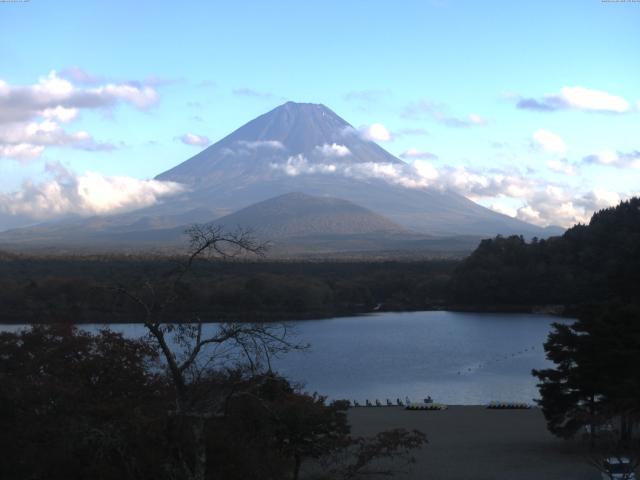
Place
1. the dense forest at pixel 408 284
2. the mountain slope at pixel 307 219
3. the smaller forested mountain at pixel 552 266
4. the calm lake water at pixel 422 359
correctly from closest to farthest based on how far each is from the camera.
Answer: the calm lake water at pixel 422 359
the dense forest at pixel 408 284
the smaller forested mountain at pixel 552 266
the mountain slope at pixel 307 219

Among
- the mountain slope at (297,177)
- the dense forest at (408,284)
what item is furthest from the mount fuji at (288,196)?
the dense forest at (408,284)

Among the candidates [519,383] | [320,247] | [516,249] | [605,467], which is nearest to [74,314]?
[519,383]

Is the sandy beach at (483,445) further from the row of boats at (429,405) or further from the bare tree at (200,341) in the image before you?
the bare tree at (200,341)

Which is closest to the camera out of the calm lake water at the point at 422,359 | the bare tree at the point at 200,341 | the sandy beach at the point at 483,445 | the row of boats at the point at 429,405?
the bare tree at the point at 200,341

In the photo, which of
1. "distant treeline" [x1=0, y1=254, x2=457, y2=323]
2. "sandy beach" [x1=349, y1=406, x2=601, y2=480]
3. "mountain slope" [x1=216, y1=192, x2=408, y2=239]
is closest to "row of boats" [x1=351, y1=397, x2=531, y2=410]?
"sandy beach" [x1=349, y1=406, x2=601, y2=480]

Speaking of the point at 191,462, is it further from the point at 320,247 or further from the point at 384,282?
the point at 320,247
